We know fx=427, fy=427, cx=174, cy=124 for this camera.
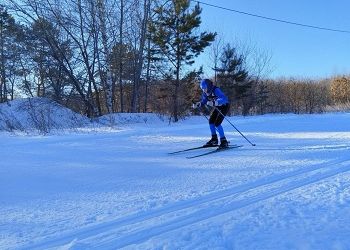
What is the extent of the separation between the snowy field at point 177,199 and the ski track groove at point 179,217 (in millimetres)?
12

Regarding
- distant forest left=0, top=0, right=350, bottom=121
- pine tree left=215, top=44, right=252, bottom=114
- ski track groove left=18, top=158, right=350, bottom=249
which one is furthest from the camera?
pine tree left=215, top=44, right=252, bottom=114

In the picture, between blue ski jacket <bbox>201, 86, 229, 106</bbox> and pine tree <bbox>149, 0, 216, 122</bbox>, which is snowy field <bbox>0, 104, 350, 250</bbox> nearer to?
blue ski jacket <bbox>201, 86, 229, 106</bbox>

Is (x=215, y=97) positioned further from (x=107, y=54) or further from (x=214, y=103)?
(x=107, y=54)

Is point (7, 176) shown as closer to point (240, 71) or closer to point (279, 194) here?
point (279, 194)

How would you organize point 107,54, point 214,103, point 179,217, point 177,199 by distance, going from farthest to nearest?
1. point 107,54
2. point 214,103
3. point 177,199
4. point 179,217

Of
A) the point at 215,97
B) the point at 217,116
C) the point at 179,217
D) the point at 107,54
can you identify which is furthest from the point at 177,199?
the point at 107,54

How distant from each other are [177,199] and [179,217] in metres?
0.83

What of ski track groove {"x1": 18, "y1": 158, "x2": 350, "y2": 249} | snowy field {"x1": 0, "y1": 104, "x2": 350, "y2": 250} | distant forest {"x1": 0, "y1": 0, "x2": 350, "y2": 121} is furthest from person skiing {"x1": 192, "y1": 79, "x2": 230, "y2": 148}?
distant forest {"x1": 0, "y1": 0, "x2": 350, "y2": 121}

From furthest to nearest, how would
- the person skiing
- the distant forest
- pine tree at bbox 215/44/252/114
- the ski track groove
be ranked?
1. pine tree at bbox 215/44/252/114
2. the distant forest
3. the person skiing
4. the ski track groove

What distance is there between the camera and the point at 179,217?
4828mm

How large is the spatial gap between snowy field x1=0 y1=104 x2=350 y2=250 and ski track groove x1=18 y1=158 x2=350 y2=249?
0.01 meters

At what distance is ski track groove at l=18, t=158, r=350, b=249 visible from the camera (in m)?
4.14

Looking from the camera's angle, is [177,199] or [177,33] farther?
[177,33]

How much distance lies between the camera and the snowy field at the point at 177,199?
416 cm
